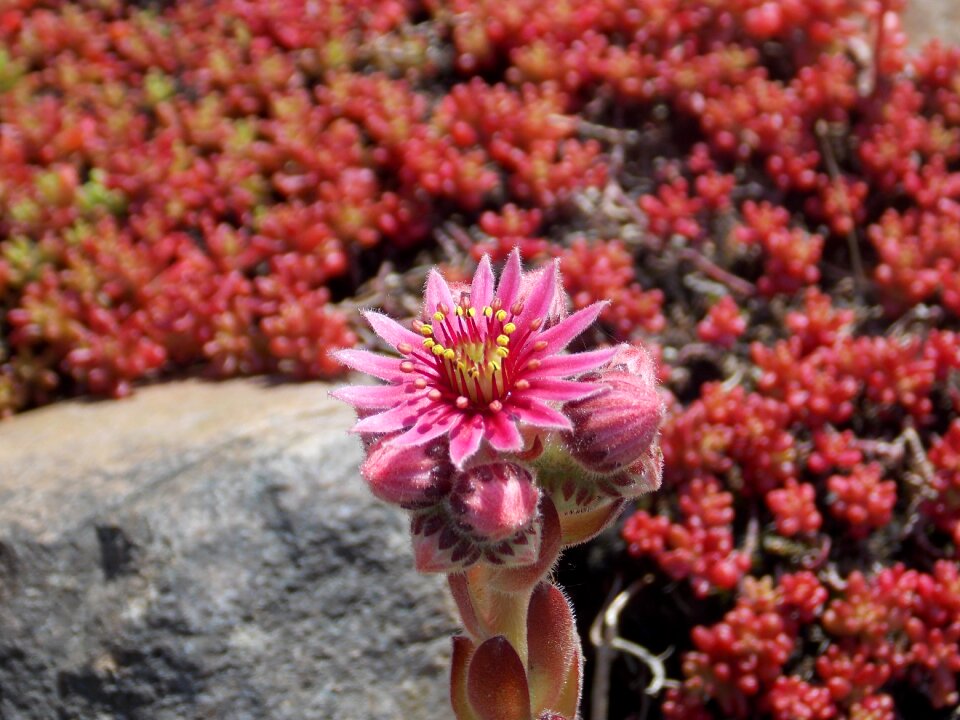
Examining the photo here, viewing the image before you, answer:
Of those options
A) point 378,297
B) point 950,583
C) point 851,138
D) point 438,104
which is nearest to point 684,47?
point 851,138

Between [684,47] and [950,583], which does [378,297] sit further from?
[950,583]

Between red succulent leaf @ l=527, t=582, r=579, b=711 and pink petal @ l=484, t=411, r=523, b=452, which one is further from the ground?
pink petal @ l=484, t=411, r=523, b=452

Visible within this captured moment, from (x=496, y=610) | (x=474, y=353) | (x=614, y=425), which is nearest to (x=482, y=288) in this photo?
(x=474, y=353)

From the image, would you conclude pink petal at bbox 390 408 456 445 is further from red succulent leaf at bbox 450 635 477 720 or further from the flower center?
red succulent leaf at bbox 450 635 477 720

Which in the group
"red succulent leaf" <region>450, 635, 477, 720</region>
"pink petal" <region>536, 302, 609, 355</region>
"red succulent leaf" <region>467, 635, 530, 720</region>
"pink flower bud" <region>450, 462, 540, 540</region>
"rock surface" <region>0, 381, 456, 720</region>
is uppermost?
"pink petal" <region>536, 302, 609, 355</region>

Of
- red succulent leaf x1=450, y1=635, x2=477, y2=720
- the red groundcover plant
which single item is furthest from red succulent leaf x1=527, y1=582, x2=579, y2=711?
red succulent leaf x1=450, y1=635, x2=477, y2=720

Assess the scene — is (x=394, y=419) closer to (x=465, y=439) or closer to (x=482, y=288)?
(x=465, y=439)

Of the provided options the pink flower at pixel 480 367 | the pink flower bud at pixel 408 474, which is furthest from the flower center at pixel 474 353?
the pink flower bud at pixel 408 474

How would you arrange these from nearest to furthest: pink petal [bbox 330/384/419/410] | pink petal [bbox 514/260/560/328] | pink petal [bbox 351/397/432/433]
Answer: pink petal [bbox 351/397/432/433] → pink petal [bbox 330/384/419/410] → pink petal [bbox 514/260/560/328]
